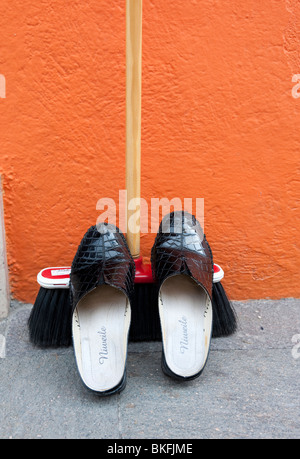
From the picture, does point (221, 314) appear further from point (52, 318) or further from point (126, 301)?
point (52, 318)

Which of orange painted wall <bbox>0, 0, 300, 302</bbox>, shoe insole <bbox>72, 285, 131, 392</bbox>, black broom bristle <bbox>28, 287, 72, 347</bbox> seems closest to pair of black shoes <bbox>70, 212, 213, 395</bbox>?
shoe insole <bbox>72, 285, 131, 392</bbox>

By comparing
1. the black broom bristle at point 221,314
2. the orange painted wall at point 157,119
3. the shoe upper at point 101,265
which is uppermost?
the orange painted wall at point 157,119

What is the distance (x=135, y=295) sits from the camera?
1334 millimetres

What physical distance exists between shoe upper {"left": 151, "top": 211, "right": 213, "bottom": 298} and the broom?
9cm

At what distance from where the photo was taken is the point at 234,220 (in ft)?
4.97

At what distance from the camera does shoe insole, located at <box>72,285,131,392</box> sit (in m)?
1.11

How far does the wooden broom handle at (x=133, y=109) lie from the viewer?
3.81ft

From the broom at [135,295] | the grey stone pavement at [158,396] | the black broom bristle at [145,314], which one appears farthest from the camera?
the black broom bristle at [145,314]

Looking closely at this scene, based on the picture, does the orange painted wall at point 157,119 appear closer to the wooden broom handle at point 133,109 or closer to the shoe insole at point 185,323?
the wooden broom handle at point 133,109

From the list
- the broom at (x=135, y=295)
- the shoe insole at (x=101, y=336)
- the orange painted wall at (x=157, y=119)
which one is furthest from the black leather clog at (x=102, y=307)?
the orange painted wall at (x=157, y=119)

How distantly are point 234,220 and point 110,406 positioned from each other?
0.78 m

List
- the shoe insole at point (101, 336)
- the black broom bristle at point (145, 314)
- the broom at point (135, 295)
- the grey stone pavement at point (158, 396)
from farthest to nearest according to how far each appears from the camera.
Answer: the black broom bristle at point (145, 314) < the broom at point (135, 295) < the shoe insole at point (101, 336) < the grey stone pavement at point (158, 396)

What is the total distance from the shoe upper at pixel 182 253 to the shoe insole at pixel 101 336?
0.51 feet

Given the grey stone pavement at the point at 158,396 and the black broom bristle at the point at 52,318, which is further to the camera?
the black broom bristle at the point at 52,318
